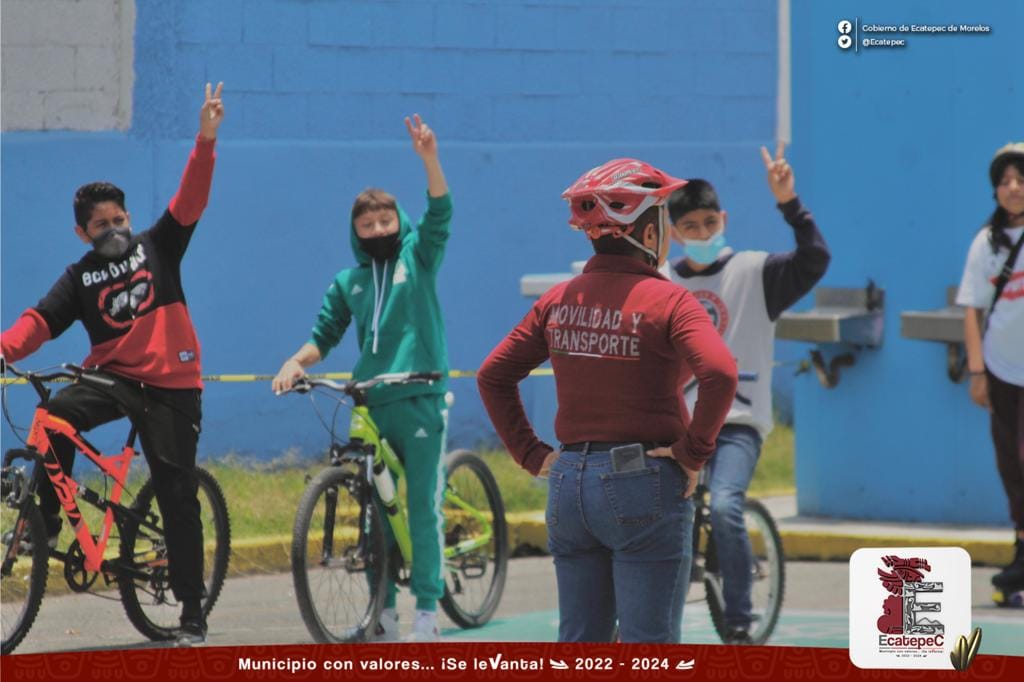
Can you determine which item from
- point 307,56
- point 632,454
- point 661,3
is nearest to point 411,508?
point 307,56

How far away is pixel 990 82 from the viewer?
31.3ft

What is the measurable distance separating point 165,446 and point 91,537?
0.42 metres

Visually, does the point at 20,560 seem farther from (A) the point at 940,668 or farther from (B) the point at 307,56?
(A) the point at 940,668

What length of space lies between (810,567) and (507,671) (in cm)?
329

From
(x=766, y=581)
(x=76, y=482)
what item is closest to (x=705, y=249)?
(x=766, y=581)

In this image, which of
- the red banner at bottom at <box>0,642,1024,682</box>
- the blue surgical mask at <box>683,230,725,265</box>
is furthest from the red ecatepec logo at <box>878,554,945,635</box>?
the blue surgical mask at <box>683,230,725,265</box>

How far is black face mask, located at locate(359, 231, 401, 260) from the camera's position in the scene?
27.2 feet

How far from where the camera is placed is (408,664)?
7172 millimetres

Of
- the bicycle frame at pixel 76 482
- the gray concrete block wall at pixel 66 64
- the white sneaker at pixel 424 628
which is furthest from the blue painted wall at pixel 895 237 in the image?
the bicycle frame at pixel 76 482

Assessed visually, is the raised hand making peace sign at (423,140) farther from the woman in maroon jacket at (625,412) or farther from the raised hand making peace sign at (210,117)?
the woman in maroon jacket at (625,412)

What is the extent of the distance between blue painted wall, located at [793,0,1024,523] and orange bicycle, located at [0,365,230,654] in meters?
3.44

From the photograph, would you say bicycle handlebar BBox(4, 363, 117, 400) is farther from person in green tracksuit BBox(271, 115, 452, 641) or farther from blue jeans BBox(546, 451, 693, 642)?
blue jeans BBox(546, 451, 693, 642)

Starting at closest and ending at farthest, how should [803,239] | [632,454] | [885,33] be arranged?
[632,454] → [803,239] → [885,33]

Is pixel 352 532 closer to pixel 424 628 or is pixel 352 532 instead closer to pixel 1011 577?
pixel 424 628
